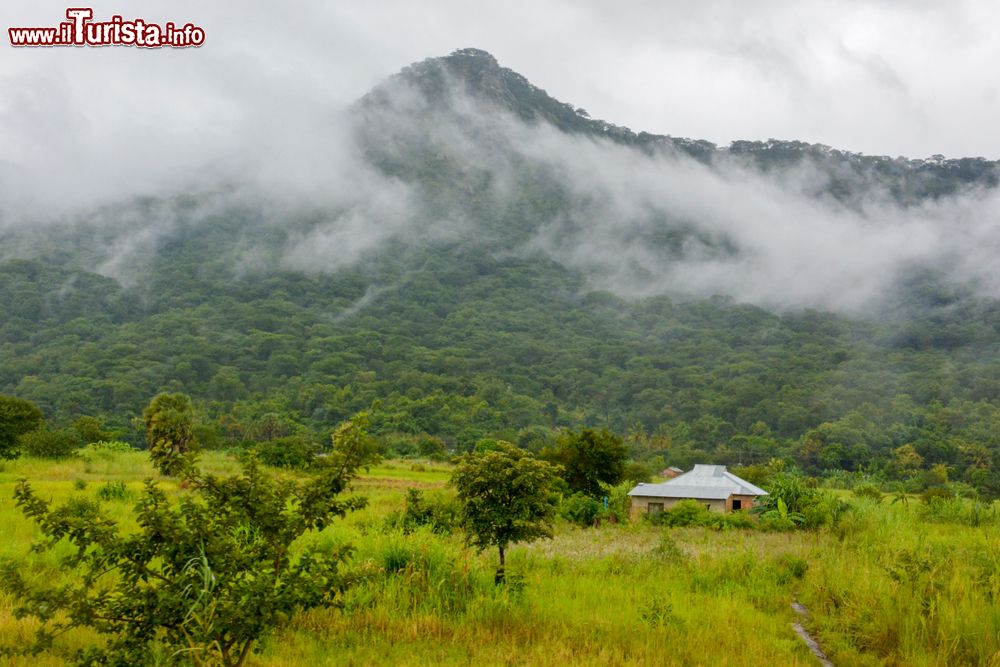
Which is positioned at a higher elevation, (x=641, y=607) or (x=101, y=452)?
(x=101, y=452)

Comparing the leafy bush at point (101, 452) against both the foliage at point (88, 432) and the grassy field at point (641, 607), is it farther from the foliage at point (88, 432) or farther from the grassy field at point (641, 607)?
the grassy field at point (641, 607)

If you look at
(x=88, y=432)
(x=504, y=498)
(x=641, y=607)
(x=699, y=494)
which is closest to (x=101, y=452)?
(x=88, y=432)

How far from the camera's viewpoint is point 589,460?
26.7 meters

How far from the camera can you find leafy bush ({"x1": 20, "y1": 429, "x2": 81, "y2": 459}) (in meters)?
27.9

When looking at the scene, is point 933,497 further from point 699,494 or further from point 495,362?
point 495,362

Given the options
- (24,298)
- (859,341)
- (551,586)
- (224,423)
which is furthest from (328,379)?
(859,341)

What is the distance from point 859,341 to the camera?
151000 mm

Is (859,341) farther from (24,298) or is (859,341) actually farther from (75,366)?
(24,298)

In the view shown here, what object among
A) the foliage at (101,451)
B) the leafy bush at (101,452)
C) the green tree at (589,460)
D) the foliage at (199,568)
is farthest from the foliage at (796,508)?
the foliage at (101,451)

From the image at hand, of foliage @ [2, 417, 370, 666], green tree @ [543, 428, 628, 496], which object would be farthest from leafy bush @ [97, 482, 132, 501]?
green tree @ [543, 428, 628, 496]

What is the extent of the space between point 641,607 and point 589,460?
18.1 meters

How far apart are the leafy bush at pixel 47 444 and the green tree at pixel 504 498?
2496 centimetres

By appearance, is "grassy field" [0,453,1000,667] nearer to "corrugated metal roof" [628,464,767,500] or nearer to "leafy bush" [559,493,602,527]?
"leafy bush" [559,493,602,527]

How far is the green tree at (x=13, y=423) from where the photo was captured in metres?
26.9
